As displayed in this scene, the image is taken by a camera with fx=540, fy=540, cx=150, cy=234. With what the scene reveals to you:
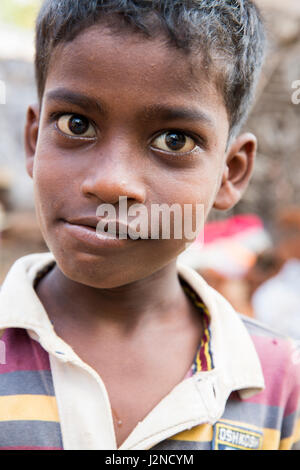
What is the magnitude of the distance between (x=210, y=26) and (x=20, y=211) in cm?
329

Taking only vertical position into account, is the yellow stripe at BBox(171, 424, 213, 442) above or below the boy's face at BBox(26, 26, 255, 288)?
below

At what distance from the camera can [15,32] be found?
4527mm

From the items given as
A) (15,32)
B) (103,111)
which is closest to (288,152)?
(15,32)

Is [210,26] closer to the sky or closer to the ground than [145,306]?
closer to the sky

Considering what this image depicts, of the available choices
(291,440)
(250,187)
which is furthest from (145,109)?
(250,187)

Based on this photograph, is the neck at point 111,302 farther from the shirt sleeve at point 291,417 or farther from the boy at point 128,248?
the shirt sleeve at point 291,417

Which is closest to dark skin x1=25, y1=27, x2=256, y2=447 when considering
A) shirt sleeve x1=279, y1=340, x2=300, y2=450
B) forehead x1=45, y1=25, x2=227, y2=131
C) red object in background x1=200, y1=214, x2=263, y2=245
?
forehead x1=45, y1=25, x2=227, y2=131

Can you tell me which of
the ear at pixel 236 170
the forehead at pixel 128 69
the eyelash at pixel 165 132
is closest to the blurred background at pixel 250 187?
the ear at pixel 236 170

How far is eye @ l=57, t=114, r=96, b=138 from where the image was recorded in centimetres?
90

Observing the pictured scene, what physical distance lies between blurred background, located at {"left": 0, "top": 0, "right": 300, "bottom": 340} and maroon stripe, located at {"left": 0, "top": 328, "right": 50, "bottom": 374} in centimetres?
199

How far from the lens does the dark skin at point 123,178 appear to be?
0.85 meters

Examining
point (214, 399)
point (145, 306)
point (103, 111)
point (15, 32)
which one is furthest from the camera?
point (15, 32)

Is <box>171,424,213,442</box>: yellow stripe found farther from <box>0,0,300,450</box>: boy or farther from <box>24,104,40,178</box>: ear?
<box>24,104,40,178</box>: ear
